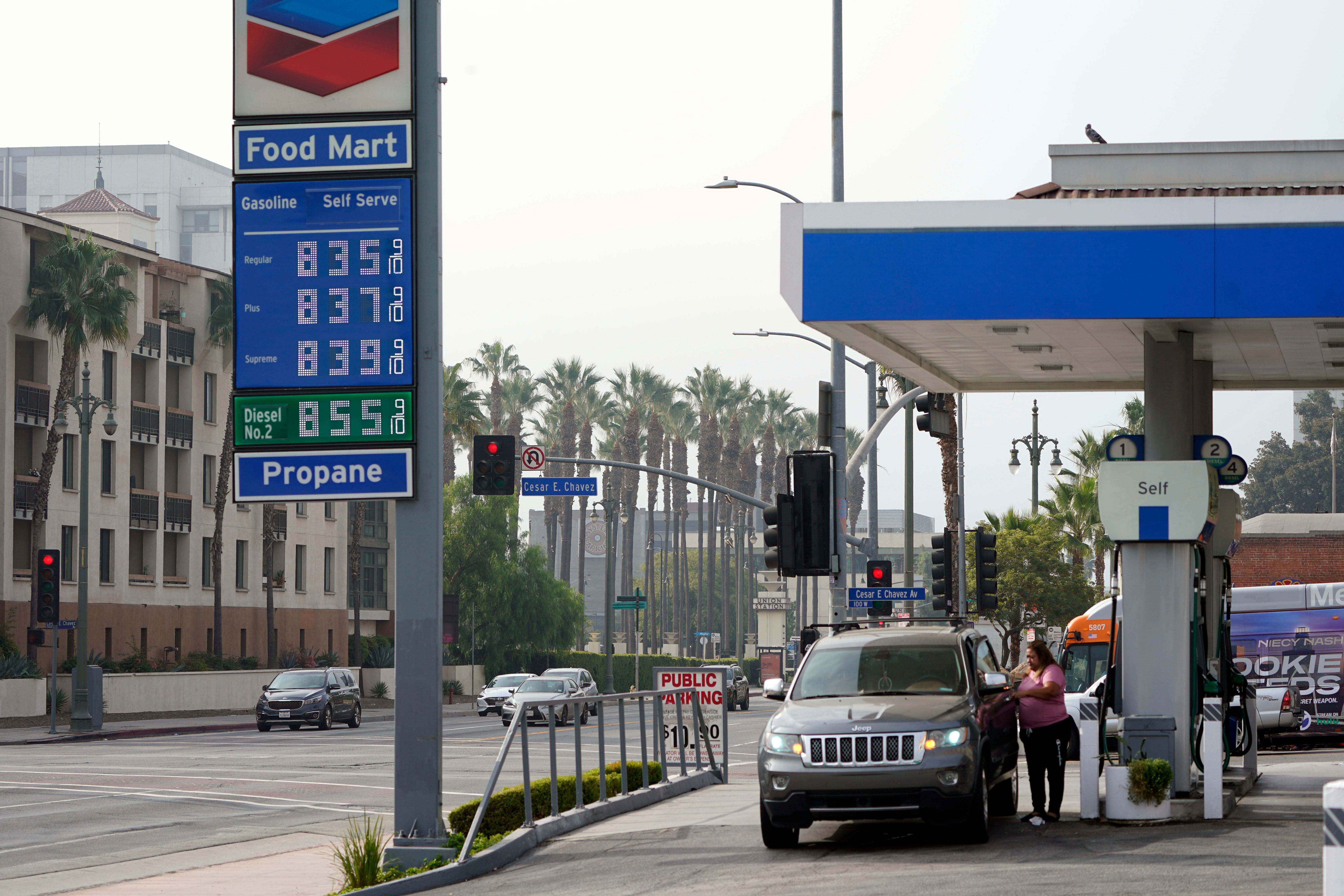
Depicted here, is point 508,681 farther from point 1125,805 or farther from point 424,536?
point 424,536

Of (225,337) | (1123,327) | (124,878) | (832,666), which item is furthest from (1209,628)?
(225,337)

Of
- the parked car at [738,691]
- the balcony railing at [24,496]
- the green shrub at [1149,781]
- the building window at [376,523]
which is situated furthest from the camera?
the building window at [376,523]

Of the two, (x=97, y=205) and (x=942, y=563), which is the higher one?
(x=97, y=205)

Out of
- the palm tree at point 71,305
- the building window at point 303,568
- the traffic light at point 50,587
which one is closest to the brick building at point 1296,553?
the traffic light at point 50,587

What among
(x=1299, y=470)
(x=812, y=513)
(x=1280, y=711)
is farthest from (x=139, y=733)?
(x=1299, y=470)

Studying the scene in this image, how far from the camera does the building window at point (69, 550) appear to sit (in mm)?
55812

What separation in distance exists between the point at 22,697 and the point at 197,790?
27.0 metres

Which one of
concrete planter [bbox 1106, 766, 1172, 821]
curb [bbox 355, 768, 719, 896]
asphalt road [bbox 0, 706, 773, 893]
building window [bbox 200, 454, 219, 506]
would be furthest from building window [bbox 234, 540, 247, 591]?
concrete planter [bbox 1106, 766, 1172, 821]

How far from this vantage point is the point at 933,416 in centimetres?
2403

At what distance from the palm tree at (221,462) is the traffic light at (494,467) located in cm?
3551

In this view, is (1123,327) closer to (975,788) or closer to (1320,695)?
(975,788)

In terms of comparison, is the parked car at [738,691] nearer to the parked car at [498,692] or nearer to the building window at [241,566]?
the parked car at [498,692]

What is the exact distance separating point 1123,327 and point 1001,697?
4045mm

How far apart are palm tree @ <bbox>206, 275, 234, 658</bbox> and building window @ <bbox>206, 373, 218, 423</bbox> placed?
0.52m
